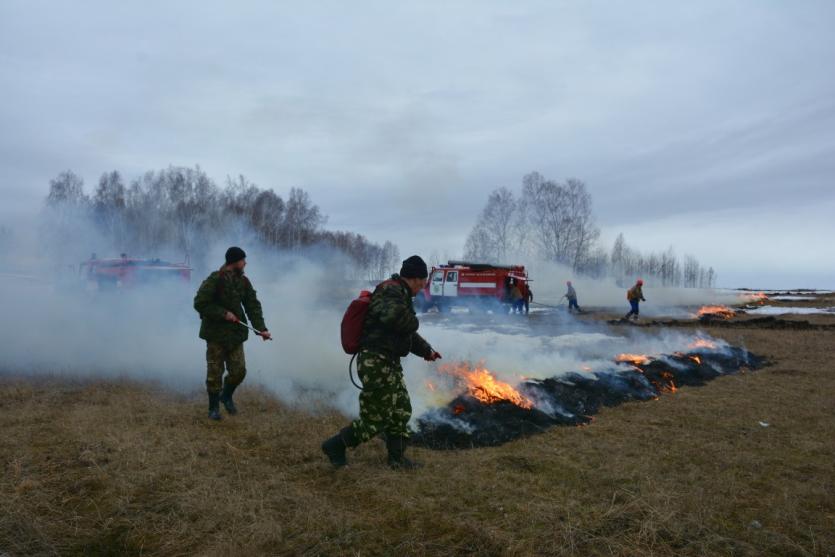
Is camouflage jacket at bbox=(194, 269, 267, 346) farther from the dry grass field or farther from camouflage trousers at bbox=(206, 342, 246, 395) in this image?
the dry grass field

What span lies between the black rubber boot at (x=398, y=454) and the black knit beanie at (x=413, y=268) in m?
1.47

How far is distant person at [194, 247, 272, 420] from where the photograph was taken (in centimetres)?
575

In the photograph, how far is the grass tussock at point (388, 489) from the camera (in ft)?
10.5

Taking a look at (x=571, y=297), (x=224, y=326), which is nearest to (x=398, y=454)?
(x=224, y=326)

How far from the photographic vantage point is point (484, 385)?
22.2 feet

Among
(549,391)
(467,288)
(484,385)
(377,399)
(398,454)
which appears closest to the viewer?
(377,399)

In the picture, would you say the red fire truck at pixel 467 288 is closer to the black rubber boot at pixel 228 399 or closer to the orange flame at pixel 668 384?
the orange flame at pixel 668 384

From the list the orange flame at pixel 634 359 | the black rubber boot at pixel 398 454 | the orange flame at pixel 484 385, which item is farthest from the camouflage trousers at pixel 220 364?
the orange flame at pixel 634 359

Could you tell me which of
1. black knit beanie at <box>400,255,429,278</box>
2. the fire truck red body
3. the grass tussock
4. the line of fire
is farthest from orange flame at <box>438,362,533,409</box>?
the fire truck red body

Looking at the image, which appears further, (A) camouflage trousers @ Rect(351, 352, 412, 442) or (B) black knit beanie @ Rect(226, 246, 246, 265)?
(B) black knit beanie @ Rect(226, 246, 246, 265)

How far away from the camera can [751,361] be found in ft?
37.2

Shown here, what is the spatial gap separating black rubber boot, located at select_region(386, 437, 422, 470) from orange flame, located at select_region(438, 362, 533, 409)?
2106mm

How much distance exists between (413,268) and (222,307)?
260 cm

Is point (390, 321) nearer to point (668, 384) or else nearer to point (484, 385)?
point (484, 385)
